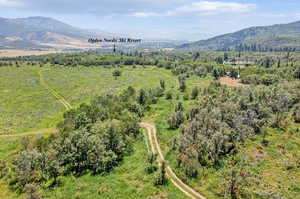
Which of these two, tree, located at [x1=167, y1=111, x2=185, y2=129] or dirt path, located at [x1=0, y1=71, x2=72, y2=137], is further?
dirt path, located at [x1=0, y1=71, x2=72, y2=137]

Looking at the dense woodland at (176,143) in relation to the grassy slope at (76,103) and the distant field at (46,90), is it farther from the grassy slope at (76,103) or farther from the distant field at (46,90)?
the distant field at (46,90)

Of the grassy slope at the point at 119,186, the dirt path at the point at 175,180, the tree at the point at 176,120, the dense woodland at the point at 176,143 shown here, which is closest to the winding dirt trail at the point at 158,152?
the dirt path at the point at 175,180

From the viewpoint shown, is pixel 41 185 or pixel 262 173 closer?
pixel 262 173

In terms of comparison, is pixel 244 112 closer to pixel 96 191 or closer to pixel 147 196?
pixel 147 196

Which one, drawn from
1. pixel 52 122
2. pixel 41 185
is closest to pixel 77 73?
pixel 52 122

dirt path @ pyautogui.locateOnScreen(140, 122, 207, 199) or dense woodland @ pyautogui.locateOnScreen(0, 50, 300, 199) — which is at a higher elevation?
dense woodland @ pyautogui.locateOnScreen(0, 50, 300, 199)

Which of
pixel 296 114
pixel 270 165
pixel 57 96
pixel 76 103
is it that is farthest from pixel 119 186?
pixel 57 96

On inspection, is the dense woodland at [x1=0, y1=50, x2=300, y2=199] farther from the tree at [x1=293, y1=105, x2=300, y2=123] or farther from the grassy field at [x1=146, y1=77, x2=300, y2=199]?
the grassy field at [x1=146, y1=77, x2=300, y2=199]

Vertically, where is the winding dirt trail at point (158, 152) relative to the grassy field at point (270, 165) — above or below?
below

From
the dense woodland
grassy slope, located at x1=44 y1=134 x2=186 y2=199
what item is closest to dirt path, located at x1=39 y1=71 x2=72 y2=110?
the dense woodland
